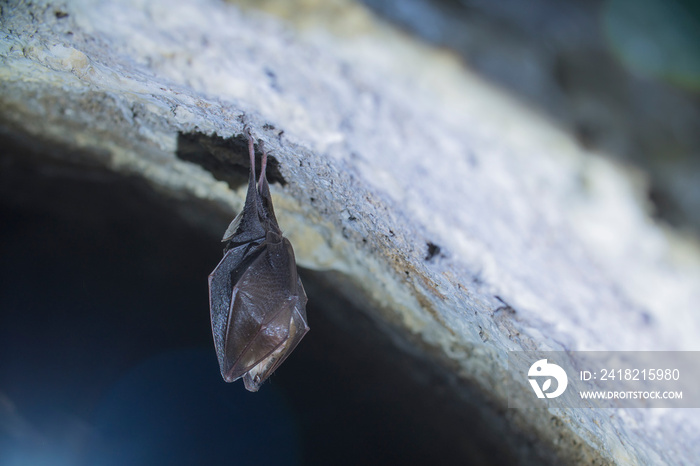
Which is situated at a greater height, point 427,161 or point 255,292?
point 427,161

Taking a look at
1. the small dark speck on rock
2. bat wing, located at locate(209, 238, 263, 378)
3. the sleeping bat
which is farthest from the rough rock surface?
bat wing, located at locate(209, 238, 263, 378)

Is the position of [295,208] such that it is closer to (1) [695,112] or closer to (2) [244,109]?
(2) [244,109]

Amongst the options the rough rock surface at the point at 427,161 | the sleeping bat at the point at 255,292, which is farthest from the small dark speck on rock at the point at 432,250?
the sleeping bat at the point at 255,292

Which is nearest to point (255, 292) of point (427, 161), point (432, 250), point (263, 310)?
point (263, 310)

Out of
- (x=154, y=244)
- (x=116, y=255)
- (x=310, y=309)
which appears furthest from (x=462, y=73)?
(x=116, y=255)

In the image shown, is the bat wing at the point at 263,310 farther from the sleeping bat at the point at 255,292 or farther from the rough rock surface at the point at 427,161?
the rough rock surface at the point at 427,161

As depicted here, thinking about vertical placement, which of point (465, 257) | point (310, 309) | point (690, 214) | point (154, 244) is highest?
point (690, 214)

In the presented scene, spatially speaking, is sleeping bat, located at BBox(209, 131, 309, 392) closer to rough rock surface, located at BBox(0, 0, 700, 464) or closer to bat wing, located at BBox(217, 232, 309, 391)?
bat wing, located at BBox(217, 232, 309, 391)

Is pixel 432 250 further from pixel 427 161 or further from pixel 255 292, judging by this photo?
pixel 255 292
